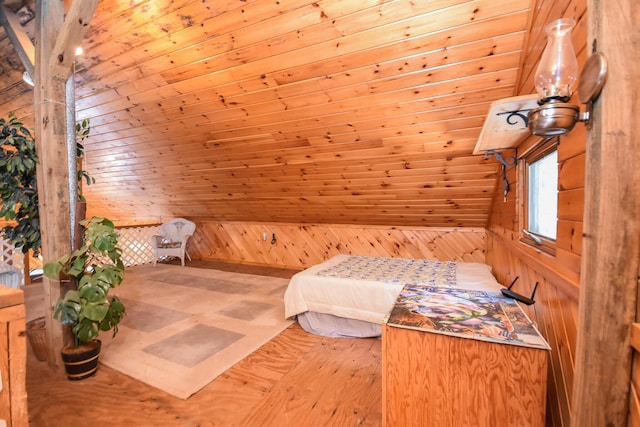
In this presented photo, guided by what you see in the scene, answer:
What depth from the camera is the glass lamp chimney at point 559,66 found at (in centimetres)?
86

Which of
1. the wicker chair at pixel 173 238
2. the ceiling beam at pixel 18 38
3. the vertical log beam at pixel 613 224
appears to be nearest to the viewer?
the vertical log beam at pixel 613 224

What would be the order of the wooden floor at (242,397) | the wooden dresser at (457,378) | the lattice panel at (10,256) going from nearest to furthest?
the wooden dresser at (457,378)
the wooden floor at (242,397)
the lattice panel at (10,256)

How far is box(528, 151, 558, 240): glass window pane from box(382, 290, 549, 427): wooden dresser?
2.41ft

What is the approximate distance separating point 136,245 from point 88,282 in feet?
13.9

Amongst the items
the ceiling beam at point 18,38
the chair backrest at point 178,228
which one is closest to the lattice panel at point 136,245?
the chair backrest at point 178,228

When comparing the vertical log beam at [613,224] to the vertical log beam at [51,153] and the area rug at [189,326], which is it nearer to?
the area rug at [189,326]

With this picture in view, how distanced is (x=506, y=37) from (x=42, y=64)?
3.20 meters

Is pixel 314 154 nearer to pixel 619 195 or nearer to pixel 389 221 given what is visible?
pixel 389 221

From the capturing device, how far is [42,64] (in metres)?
2.08

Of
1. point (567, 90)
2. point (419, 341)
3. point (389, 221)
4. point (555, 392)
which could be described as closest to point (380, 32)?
point (567, 90)

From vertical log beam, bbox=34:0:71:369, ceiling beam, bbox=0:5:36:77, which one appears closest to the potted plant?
vertical log beam, bbox=34:0:71:369

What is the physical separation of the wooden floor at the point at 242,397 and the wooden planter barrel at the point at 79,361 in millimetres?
52

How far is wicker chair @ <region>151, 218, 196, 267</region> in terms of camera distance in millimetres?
5535

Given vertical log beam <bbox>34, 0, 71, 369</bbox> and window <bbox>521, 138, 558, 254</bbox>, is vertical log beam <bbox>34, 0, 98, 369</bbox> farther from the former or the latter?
window <bbox>521, 138, 558, 254</bbox>
